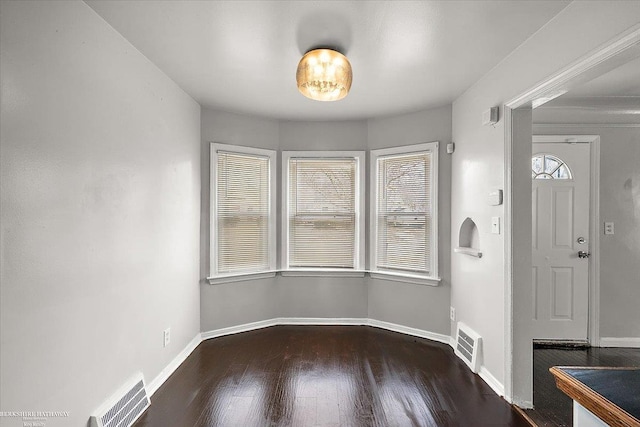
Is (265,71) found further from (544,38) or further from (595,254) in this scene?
(595,254)

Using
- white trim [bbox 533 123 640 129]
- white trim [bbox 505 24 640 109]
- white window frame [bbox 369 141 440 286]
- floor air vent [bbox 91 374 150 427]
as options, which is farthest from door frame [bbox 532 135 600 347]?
floor air vent [bbox 91 374 150 427]

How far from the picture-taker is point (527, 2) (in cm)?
192

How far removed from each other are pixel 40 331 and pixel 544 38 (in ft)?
10.4

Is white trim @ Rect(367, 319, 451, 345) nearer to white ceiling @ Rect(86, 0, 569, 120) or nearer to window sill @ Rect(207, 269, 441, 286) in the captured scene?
window sill @ Rect(207, 269, 441, 286)

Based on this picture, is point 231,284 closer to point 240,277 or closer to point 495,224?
point 240,277

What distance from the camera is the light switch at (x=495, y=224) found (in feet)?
8.87

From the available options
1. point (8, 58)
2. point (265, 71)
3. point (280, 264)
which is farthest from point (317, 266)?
point (8, 58)

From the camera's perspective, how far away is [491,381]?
9.11 ft

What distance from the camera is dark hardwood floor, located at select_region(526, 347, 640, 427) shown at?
236 cm

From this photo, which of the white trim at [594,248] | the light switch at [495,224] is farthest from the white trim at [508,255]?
the white trim at [594,248]

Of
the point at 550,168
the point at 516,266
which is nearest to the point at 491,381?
the point at 516,266

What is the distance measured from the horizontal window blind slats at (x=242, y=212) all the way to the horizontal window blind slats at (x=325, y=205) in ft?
1.14

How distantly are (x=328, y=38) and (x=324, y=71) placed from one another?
0.67 ft

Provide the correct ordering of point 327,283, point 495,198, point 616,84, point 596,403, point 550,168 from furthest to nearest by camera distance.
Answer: point 327,283, point 550,168, point 616,84, point 495,198, point 596,403
